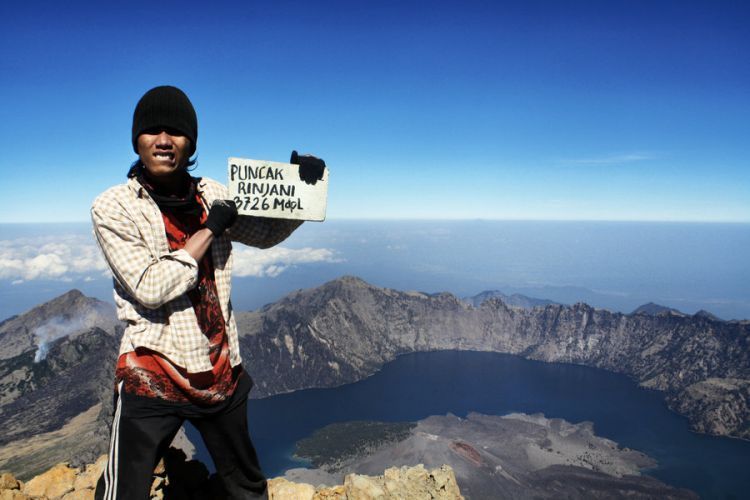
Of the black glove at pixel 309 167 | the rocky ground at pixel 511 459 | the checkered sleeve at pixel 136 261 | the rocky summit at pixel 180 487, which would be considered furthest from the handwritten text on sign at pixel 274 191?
the rocky ground at pixel 511 459

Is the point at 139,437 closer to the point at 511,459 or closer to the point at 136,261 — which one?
the point at 136,261

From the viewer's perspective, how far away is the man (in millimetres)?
3551

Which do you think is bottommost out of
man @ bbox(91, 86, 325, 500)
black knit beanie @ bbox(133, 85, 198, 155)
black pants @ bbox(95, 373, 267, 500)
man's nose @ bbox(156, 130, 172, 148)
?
black pants @ bbox(95, 373, 267, 500)

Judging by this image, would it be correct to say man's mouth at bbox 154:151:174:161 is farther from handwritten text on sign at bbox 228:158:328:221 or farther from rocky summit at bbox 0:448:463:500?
rocky summit at bbox 0:448:463:500

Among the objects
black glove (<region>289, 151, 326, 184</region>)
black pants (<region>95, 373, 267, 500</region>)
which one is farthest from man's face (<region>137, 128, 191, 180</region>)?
black pants (<region>95, 373, 267, 500</region>)

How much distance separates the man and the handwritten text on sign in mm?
548

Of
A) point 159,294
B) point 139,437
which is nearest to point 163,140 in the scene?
point 159,294

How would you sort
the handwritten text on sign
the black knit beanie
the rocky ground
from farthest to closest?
the rocky ground < the handwritten text on sign < the black knit beanie

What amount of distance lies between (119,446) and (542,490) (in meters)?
156

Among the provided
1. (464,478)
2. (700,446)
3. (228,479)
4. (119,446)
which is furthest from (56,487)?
(700,446)

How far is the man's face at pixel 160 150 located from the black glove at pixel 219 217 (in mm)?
538

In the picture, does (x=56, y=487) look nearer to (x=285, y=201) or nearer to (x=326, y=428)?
(x=285, y=201)

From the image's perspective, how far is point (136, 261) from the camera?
3.52 meters

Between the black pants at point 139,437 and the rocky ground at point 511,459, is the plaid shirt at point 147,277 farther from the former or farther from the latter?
the rocky ground at point 511,459
